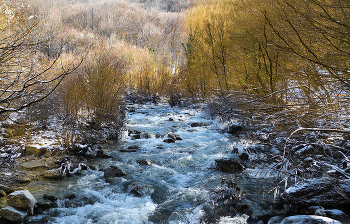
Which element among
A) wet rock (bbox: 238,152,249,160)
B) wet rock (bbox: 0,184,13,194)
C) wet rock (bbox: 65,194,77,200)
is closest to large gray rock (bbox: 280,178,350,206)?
wet rock (bbox: 238,152,249,160)

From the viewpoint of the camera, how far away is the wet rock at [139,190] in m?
4.32

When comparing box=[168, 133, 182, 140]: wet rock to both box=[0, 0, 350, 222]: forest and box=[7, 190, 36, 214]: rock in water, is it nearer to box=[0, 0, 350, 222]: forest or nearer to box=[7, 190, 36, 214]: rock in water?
box=[0, 0, 350, 222]: forest

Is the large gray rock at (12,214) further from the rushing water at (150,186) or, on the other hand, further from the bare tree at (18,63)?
the bare tree at (18,63)

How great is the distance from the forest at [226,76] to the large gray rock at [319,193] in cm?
32

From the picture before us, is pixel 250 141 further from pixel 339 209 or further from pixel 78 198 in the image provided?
pixel 78 198

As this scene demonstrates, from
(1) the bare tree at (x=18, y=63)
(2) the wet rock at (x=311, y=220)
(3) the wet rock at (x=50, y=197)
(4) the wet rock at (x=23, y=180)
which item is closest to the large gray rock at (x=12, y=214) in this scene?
(3) the wet rock at (x=50, y=197)

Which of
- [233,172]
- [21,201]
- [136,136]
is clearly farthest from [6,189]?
[136,136]

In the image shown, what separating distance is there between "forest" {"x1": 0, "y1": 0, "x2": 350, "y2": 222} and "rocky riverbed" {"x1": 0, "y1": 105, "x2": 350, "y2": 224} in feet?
0.67

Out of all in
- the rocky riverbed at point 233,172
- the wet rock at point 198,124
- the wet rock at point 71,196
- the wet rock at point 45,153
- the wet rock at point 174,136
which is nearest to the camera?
the rocky riverbed at point 233,172

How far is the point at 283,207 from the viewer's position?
11.7 feet

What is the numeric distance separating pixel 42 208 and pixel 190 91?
30.9 ft

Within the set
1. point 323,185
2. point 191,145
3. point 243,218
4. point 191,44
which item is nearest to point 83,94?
point 191,145

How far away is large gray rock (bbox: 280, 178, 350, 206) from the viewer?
3.29m

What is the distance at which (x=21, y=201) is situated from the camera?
139 inches
